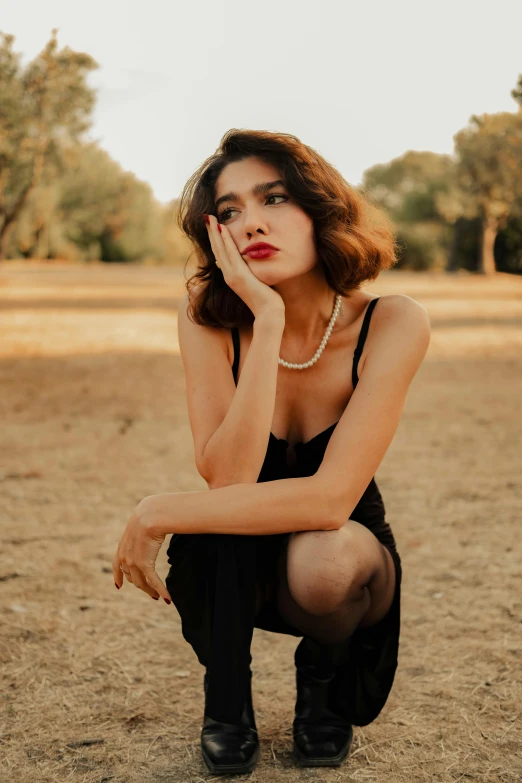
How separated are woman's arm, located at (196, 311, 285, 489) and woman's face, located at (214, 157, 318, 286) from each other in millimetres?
306

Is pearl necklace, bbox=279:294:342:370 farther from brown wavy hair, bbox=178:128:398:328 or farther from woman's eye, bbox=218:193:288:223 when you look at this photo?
woman's eye, bbox=218:193:288:223

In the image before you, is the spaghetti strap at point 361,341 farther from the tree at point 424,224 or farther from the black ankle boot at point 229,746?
the tree at point 424,224

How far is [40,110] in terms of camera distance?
2331 cm

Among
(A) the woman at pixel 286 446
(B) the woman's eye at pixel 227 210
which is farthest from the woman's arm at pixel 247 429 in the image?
(B) the woman's eye at pixel 227 210

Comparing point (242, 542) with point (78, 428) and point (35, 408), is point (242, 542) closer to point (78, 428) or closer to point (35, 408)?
point (78, 428)

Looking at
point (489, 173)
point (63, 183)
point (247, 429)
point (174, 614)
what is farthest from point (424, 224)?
point (247, 429)

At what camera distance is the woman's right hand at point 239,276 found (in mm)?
2686

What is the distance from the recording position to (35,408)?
26.1 ft

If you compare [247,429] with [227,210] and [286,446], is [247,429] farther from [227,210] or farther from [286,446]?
[227,210]

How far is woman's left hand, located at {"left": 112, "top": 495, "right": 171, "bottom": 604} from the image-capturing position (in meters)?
2.42

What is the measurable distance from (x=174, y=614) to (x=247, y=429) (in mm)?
1412

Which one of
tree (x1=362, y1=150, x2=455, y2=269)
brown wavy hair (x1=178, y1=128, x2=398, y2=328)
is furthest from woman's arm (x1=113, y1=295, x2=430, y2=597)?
tree (x1=362, y1=150, x2=455, y2=269)

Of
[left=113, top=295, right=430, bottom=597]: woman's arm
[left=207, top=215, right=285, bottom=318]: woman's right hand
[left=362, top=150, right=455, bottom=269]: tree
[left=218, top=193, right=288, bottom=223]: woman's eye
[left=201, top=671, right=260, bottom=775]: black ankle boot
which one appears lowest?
[left=201, top=671, right=260, bottom=775]: black ankle boot

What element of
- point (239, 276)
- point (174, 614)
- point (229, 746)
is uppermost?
point (239, 276)
